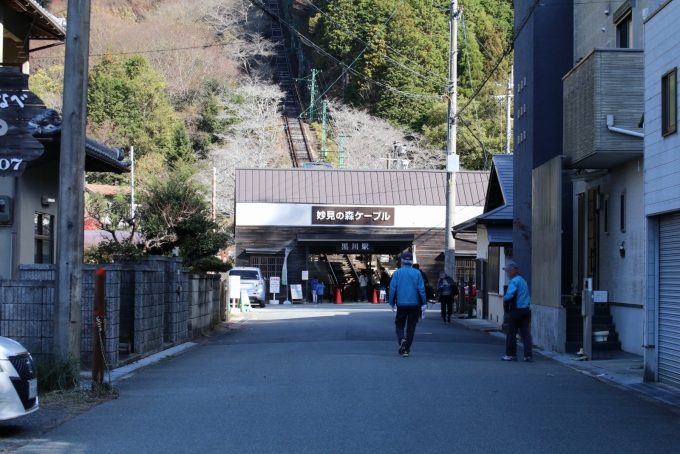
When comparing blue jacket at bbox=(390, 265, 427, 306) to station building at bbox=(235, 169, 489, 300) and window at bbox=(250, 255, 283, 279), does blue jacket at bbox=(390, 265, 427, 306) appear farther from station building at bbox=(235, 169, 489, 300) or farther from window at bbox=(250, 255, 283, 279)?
window at bbox=(250, 255, 283, 279)

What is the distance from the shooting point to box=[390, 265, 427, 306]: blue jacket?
1492cm

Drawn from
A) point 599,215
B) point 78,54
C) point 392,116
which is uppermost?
point 392,116

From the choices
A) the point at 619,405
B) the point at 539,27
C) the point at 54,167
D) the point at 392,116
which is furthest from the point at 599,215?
the point at 392,116

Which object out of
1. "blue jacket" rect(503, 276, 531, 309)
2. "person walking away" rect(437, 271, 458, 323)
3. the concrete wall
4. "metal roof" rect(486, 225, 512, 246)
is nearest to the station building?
"person walking away" rect(437, 271, 458, 323)

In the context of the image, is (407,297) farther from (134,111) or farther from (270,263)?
(134,111)

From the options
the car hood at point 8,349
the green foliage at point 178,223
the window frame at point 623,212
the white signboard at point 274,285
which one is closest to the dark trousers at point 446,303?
the green foliage at point 178,223

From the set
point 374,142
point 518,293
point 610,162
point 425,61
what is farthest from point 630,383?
point 374,142

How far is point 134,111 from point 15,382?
48053mm

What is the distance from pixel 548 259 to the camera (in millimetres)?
17438

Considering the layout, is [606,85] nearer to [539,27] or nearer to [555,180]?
[555,180]

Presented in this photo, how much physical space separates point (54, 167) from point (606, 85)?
11.3m

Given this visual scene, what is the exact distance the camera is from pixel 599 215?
721 inches

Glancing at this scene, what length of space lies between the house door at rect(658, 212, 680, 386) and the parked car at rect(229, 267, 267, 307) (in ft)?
85.3

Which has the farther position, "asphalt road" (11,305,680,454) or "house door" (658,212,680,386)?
"house door" (658,212,680,386)
